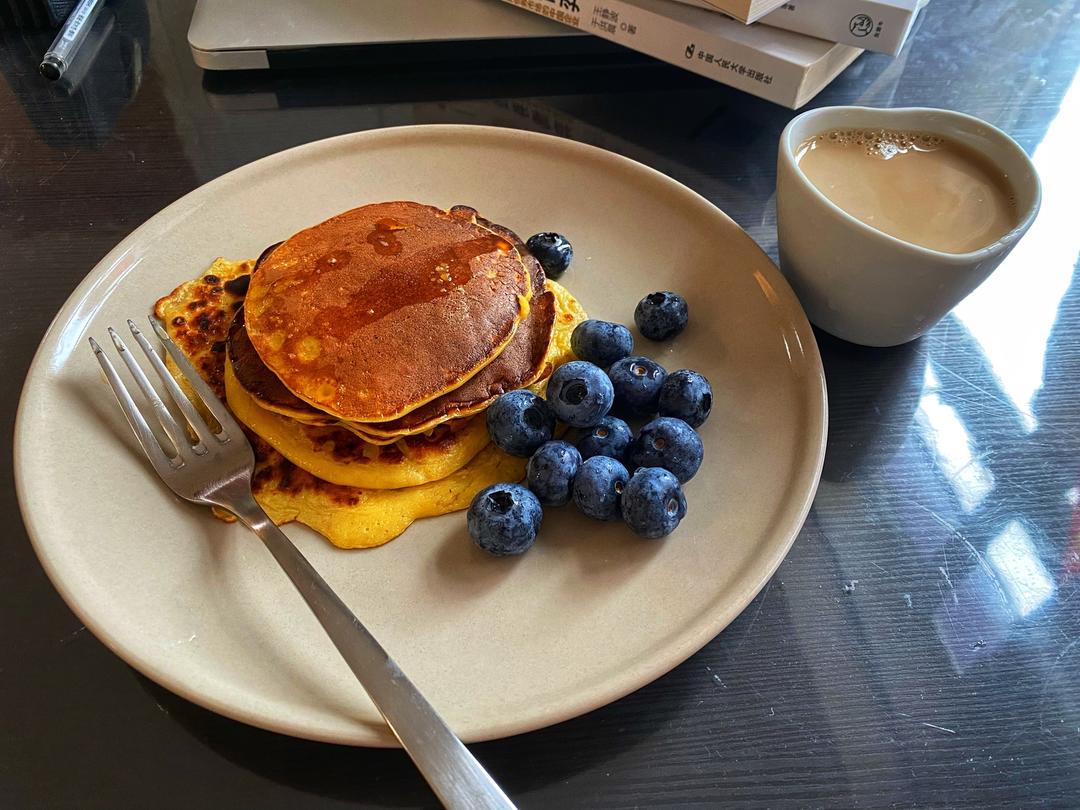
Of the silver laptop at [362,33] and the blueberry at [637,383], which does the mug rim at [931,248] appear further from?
the silver laptop at [362,33]

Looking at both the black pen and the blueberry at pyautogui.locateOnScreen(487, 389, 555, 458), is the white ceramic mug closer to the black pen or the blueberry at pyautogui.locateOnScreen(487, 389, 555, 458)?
the blueberry at pyautogui.locateOnScreen(487, 389, 555, 458)

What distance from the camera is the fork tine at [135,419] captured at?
3.25 ft

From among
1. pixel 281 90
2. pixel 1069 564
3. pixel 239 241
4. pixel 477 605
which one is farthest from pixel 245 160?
pixel 1069 564

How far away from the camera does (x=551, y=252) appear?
1232 mm

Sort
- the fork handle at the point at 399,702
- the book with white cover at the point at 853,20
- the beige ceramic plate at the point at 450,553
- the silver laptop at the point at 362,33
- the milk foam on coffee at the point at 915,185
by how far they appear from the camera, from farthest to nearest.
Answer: the silver laptop at the point at 362,33, the book with white cover at the point at 853,20, the milk foam on coffee at the point at 915,185, the beige ceramic plate at the point at 450,553, the fork handle at the point at 399,702

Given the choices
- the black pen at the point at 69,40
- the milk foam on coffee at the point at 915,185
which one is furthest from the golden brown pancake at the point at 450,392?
the black pen at the point at 69,40

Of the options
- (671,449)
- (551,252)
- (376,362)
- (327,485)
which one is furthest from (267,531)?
(551,252)

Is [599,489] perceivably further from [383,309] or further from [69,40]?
[69,40]

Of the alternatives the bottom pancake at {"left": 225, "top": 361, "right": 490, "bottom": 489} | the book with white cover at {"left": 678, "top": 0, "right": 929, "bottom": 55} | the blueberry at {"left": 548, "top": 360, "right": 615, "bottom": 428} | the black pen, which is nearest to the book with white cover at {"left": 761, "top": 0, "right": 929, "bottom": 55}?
the book with white cover at {"left": 678, "top": 0, "right": 929, "bottom": 55}

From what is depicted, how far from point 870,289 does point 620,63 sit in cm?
92

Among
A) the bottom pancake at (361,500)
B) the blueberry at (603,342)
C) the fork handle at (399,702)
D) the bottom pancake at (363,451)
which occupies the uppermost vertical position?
the blueberry at (603,342)

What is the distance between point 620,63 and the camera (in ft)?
5.83

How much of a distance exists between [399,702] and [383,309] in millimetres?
485

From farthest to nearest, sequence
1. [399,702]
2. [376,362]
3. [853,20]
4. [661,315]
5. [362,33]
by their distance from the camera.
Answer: [362,33], [853,20], [661,315], [376,362], [399,702]
